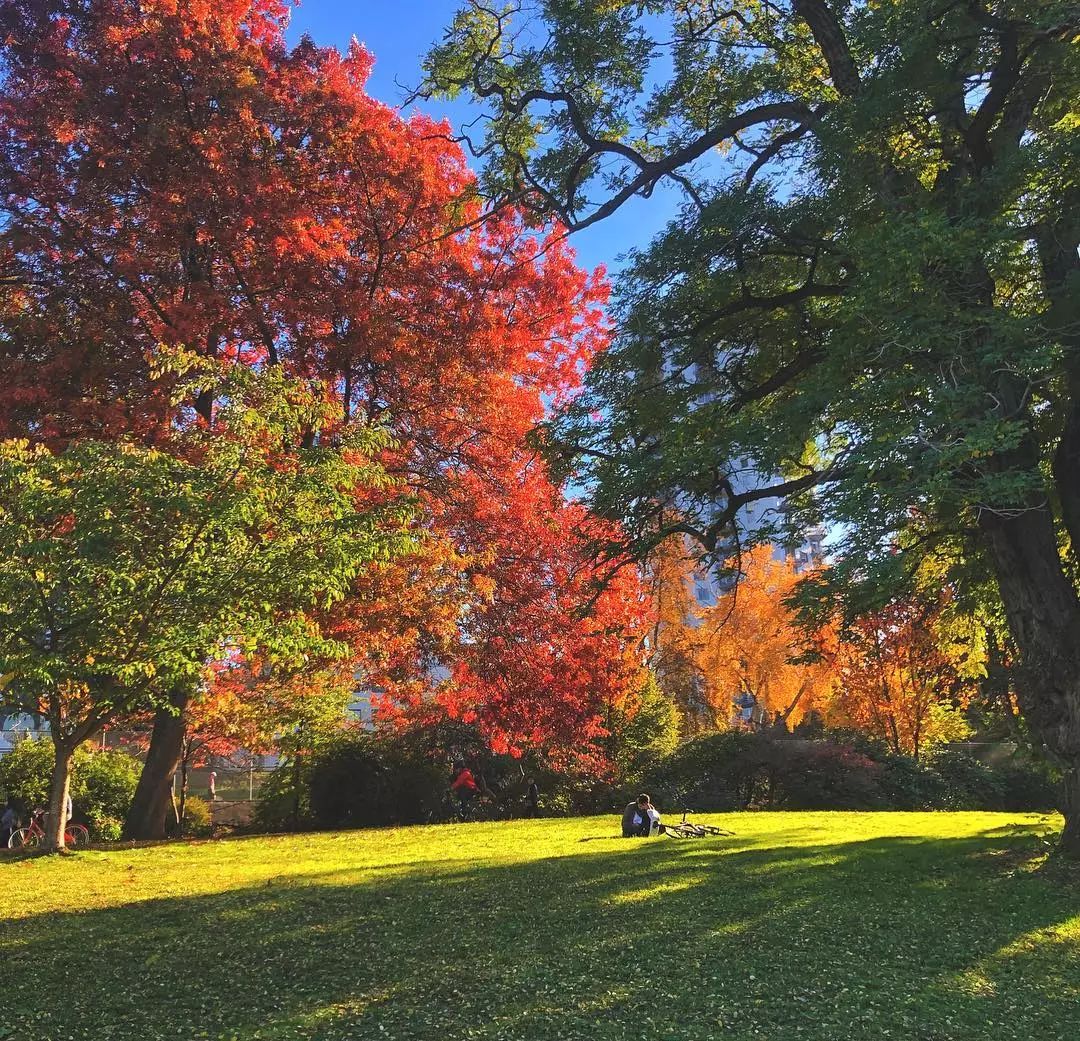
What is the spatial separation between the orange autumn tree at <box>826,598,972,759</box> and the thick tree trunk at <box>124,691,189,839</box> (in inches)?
665

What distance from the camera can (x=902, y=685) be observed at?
892 inches

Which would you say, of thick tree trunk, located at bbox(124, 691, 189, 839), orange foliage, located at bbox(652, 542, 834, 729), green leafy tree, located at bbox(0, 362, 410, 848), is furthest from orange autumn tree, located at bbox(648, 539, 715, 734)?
green leafy tree, located at bbox(0, 362, 410, 848)

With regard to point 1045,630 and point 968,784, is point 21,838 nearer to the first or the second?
point 1045,630

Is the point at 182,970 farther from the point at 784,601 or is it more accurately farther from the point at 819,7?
the point at 819,7

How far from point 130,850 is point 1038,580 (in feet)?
42.3

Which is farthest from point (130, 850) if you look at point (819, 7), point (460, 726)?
point (819, 7)

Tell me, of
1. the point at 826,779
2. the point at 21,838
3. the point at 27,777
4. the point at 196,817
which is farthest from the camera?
the point at 826,779

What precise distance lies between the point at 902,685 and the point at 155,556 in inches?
866

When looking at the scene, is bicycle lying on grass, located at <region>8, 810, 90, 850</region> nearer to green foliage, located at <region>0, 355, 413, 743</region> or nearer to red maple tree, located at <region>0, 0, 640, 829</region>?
red maple tree, located at <region>0, 0, 640, 829</region>

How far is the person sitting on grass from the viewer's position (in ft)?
42.1

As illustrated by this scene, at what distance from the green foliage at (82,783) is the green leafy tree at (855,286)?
1346 cm

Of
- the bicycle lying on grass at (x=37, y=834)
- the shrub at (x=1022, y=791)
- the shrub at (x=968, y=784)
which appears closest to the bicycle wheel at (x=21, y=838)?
the bicycle lying on grass at (x=37, y=834)

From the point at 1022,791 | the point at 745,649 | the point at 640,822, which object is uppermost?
the point at 745,649

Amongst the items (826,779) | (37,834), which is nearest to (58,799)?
(37,834)
